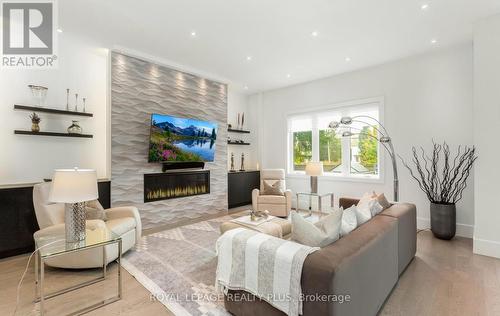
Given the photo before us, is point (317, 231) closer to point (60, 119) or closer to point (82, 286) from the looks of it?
point (82, 286)

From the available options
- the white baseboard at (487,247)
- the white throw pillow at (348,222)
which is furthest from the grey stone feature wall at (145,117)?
the white baseboard at (487,247)

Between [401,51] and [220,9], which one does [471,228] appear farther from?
[220,9]

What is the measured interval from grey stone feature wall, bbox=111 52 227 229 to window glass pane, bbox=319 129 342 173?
8.54 ft

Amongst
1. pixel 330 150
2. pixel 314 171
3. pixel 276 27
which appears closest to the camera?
pixel 276 27

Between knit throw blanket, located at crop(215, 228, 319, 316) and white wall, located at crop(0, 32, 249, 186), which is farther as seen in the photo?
white wall, located at crop(0, 32, 249, 186)

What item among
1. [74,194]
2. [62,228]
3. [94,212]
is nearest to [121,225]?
[94,212]

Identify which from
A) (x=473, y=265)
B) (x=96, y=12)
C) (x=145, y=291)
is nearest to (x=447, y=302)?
(x=473, y=265)

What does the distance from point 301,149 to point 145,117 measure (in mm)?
3674

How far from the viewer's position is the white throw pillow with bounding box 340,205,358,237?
1.88 meters

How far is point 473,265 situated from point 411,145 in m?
2.11

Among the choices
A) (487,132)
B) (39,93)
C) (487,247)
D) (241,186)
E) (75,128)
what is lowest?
(487,247)

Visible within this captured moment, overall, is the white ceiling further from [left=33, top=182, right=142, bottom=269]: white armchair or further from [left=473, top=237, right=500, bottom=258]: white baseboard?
[left=473, top=237, right=500, bottom=258]: white baseboard

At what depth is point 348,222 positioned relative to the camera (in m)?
1.98

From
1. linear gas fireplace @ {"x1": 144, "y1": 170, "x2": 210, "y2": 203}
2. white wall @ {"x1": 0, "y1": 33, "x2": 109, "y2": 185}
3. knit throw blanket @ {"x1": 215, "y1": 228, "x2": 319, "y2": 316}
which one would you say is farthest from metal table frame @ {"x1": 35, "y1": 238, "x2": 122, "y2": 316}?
white wall @ {"x1": 0, "y1": 33, "x2": 109, "y2": 185}
